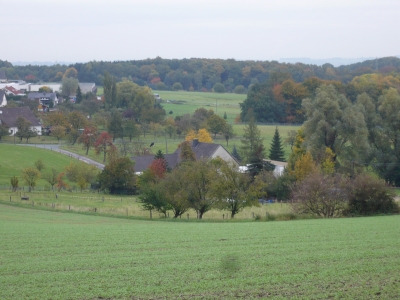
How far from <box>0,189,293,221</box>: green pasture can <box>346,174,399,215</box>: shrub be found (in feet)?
12.6

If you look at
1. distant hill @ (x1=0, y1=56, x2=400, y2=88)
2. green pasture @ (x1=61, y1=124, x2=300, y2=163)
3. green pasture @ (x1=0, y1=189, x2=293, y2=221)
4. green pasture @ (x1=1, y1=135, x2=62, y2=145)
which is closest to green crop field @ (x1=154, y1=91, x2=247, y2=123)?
green pasture @ (x1=61, y1=124, x2=300, y2=163)

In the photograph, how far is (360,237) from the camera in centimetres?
1938

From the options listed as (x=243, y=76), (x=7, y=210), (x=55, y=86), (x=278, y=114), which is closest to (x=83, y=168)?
(x=7, y=210)

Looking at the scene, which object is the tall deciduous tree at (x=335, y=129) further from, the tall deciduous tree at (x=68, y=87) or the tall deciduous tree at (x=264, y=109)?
the tall deciduous tree at (x=68, y=87)

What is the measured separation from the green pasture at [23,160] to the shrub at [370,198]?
3105cm

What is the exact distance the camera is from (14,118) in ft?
271

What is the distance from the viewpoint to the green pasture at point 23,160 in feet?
180

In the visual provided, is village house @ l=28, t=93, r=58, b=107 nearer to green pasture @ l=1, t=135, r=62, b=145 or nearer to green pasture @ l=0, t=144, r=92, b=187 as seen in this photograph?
green pasture @ l=1, t=135, r=62, b=145

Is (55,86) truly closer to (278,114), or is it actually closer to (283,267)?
(278,114)

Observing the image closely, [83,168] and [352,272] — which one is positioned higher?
[352,272]

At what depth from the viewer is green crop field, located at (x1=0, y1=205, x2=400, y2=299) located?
12.4 metres

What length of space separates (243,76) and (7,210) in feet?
502

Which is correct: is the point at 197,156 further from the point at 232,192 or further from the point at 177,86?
the point at 177,86

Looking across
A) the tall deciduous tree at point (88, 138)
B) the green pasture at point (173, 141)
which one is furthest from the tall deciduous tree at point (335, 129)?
the tall deciduous tree at point (88, 138)
